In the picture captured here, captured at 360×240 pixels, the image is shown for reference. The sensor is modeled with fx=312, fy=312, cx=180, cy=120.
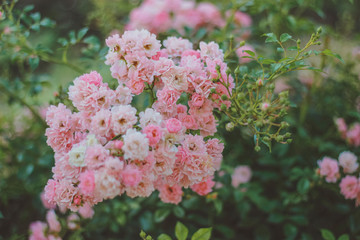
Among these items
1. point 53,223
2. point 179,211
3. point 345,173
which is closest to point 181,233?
point 179,211

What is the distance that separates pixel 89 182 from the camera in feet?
2.48

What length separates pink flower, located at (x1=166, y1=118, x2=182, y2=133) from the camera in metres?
0.82

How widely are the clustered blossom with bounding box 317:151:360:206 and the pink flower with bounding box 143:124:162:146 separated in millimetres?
784

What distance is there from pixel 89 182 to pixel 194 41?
893mm

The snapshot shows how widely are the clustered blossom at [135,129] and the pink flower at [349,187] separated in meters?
0.63

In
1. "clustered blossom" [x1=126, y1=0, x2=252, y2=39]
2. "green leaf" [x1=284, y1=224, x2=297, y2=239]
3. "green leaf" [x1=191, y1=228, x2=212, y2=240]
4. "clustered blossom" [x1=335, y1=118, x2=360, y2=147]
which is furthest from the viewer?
"clustered blossom" [x1=126, y1=0, x2=252, y2=39]

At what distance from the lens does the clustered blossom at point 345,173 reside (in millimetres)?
1211

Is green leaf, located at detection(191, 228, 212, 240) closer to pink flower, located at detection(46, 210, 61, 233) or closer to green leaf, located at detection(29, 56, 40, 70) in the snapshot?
pink flower, located at detection(46, 210, 61, 233)

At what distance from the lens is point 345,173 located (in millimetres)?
1293

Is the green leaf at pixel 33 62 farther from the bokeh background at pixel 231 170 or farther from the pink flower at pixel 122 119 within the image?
the pink flower at pixel 122 119

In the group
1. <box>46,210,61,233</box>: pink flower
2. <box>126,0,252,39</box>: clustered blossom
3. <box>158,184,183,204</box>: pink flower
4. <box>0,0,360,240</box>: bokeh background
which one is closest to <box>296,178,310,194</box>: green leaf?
<box>0,0,360,240</box>: bokeh background

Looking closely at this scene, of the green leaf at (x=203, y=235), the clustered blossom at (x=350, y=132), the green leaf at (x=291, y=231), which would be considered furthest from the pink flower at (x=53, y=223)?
the clustered blossom at (x=350, y=132)

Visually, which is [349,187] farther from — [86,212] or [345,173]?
[86,212]

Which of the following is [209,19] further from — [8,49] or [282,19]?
[8,49]
